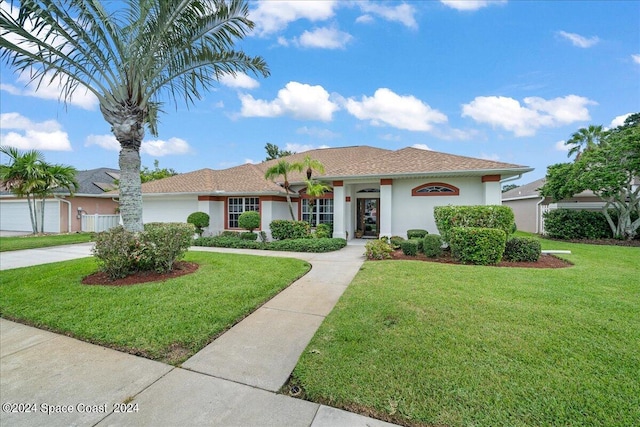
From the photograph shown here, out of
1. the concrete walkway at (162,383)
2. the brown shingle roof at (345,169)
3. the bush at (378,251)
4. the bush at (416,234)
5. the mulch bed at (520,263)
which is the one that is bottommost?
the concrete walkway at (162,383)

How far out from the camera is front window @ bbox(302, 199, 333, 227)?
50.0 ft

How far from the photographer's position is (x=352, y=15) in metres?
11.7

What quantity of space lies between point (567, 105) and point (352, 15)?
14.5 metres

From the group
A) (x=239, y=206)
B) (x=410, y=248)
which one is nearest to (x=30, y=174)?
(x=239, y=206)

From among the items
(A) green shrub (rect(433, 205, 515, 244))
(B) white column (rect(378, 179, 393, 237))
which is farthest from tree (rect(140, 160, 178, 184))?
(A) green shrub (rect(433, 205, 515, 244))

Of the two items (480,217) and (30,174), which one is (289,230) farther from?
(30,174)

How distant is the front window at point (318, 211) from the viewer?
1524 centimetres

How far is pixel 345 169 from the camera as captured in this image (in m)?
14.1

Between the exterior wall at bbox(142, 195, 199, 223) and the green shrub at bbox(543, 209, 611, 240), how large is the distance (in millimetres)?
20554

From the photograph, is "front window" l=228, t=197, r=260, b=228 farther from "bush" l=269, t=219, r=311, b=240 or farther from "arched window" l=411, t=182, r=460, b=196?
"arched window" l=411, t=182, r=460, b=196

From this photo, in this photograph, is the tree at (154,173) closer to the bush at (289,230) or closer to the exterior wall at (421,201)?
the bush at (289,230)

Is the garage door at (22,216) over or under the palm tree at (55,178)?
under

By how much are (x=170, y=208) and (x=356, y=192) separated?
36.6 feet

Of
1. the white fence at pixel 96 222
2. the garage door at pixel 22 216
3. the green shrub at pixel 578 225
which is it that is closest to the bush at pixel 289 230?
the white fence at pixel 96 222
